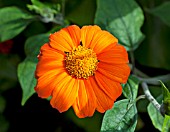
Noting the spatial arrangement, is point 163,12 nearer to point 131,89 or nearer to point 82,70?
point 131,89

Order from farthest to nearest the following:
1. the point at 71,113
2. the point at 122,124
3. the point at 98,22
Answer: the point at 71,113 → the point at 98,22 → the point at 122,124

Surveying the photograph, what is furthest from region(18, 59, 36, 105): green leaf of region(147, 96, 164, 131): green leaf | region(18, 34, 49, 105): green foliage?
region(147, 96, 164, 131): green leaf

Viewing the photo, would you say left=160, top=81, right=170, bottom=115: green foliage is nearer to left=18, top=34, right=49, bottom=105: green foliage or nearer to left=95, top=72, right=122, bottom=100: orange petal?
left=95, top=72, right=122, bottom=100: orange petal

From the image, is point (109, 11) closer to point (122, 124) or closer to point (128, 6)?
point (128, 6)

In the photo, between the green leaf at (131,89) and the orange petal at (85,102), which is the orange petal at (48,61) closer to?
the orange petal at (85,102)

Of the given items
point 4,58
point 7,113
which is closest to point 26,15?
point 4,58
